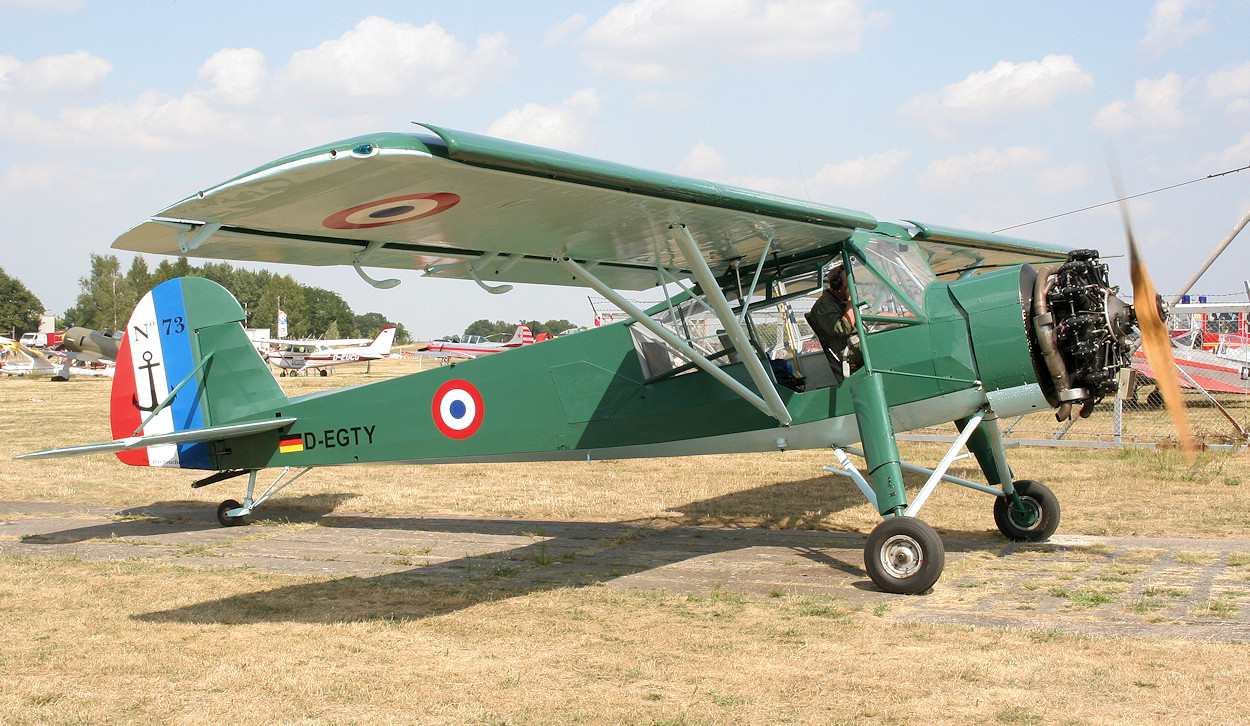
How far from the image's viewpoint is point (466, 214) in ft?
17.2

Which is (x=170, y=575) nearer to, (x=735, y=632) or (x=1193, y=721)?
(x=735, y=632)

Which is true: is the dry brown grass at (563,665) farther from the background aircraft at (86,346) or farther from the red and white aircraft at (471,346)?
the background aircraft at (86,346)

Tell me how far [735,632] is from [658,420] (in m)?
2.60

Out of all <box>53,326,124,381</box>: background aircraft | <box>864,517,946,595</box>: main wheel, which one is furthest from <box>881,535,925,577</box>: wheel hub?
<box>53,326,124,381</box>: background aircraft

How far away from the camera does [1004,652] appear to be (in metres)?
4.52

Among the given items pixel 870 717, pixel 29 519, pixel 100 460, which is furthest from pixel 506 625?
pixel 100 460

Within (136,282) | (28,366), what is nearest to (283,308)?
(136,282)

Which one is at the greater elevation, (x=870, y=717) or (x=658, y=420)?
(x=658, y=420)

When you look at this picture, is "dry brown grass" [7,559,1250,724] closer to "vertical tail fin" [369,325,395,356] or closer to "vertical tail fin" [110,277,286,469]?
"vertical tail fin" [110,277,286,469]

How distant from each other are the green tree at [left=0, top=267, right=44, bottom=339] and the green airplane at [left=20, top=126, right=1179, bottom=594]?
10770 cm

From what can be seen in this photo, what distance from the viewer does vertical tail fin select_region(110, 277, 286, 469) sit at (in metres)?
9.06

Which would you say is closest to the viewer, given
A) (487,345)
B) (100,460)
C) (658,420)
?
(658,420)

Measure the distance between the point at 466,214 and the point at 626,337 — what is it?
2716 mm

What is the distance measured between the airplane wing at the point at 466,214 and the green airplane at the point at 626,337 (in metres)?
0.02
